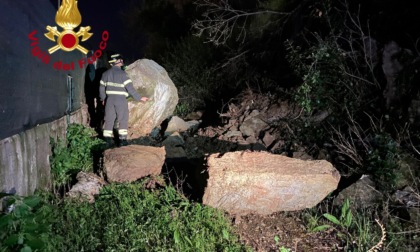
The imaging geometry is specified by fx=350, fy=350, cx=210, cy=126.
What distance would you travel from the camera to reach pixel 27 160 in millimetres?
4090

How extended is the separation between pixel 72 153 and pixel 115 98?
1.69 metres

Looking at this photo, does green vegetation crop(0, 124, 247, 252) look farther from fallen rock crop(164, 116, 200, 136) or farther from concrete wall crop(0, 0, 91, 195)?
fallen rock crop(164, 116, 200, 136)

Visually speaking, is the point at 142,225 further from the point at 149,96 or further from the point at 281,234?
the point at 149,96

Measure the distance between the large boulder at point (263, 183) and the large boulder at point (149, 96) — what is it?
413cm

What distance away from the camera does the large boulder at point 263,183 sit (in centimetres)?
422

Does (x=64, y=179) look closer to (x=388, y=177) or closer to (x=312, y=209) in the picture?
(x=312, y=209)

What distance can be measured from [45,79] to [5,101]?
5.48 feet

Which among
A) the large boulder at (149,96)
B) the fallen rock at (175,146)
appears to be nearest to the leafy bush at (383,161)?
the fallen rock at (175,146)

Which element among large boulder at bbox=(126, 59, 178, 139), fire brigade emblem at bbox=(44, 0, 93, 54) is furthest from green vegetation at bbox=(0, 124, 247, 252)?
large boulder at bbox=(126, 59, 178, 139)

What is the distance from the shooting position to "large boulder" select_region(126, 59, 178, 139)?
811 cm

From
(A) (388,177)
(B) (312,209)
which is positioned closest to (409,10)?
(A) (388,177)

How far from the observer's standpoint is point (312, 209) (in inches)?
181

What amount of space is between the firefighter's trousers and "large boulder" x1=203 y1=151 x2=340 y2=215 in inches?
128

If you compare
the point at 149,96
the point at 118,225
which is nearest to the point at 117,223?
the point at 118,225
